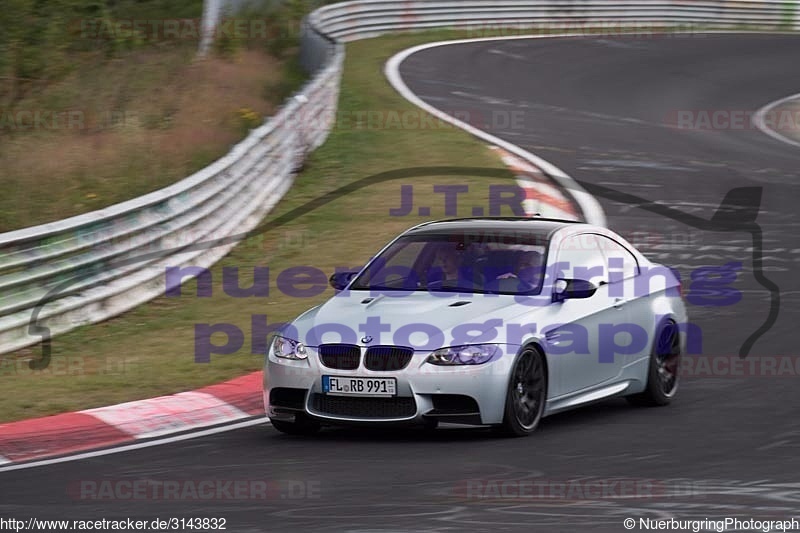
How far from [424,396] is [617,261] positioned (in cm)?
237

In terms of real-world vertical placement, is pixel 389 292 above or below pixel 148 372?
above

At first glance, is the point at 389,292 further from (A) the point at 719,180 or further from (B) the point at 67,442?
(A) the point at 719,180

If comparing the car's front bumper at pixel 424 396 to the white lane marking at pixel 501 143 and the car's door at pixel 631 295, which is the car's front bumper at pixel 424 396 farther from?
the white lane marking at pixel 501 143

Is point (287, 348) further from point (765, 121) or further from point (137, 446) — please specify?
point (765, 121)

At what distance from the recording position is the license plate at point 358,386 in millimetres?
8484

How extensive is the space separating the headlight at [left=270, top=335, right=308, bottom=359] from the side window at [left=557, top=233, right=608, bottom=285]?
1.83m

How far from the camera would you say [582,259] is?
388 inches

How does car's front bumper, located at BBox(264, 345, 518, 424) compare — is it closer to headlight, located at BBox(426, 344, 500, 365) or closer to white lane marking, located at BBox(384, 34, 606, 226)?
headlight, located at BBox(426, 344, 500, 365)

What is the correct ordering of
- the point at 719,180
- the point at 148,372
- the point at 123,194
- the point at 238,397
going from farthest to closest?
the point at 719,180
the point at 123,194
the point at 148,372
the point at 238,397

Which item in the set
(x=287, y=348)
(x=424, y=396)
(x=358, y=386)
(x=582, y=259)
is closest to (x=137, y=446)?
(x=287, y=348)

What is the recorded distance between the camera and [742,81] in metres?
30.7

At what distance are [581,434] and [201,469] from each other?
244 centimetres

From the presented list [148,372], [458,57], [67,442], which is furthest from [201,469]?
[458,57]
